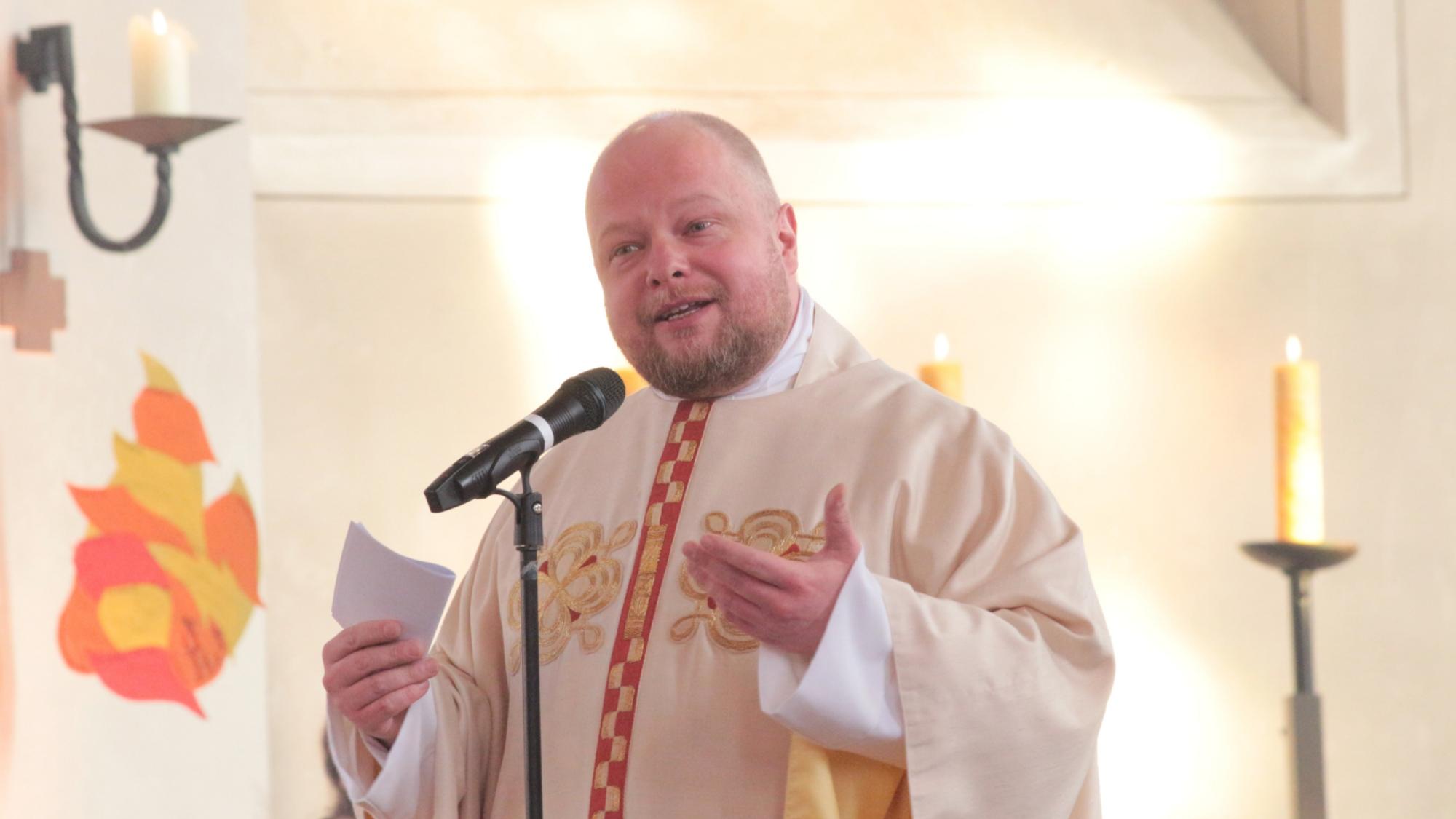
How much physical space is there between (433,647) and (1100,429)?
2.54 m

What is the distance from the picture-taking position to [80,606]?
11.0 ft

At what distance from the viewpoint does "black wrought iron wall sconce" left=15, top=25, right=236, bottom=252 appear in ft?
10.5

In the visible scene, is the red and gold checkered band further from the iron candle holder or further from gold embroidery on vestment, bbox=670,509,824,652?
the iron candle holder

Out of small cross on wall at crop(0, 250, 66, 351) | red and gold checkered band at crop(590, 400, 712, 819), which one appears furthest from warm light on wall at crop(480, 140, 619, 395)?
red and gold checkered band at crop(590, 400, 712, 819)

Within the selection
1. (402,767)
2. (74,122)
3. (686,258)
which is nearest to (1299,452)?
(686,258)

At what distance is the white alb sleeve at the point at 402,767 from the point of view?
7.70 ft

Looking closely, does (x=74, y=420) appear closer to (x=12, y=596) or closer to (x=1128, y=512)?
(x=12, y=596)

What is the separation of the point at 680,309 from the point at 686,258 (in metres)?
0.08

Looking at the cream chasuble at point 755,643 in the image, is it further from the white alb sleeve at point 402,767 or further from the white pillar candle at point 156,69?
the white pillar candle at point 156,69

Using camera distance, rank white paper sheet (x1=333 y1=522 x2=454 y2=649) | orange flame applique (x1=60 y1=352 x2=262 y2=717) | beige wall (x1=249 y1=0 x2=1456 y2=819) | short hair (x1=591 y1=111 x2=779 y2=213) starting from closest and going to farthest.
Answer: white paper sheet (x1=333 y1=522 x2=454 y2=649) < short hair (x1=591 y1=111 x2=779 y2=213) < orange flame applique (x1=60 y1=352 x2=262 y2=717) < beige wall (x1=249 y1=0 x2=1456 y2=819)

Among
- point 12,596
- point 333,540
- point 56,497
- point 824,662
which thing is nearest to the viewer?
point 824,662

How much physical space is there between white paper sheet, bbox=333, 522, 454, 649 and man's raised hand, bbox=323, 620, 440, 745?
0.10 ft

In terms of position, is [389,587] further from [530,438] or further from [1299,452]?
[1299,452]

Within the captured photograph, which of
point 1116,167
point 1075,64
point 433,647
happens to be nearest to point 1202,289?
point 1116,167
